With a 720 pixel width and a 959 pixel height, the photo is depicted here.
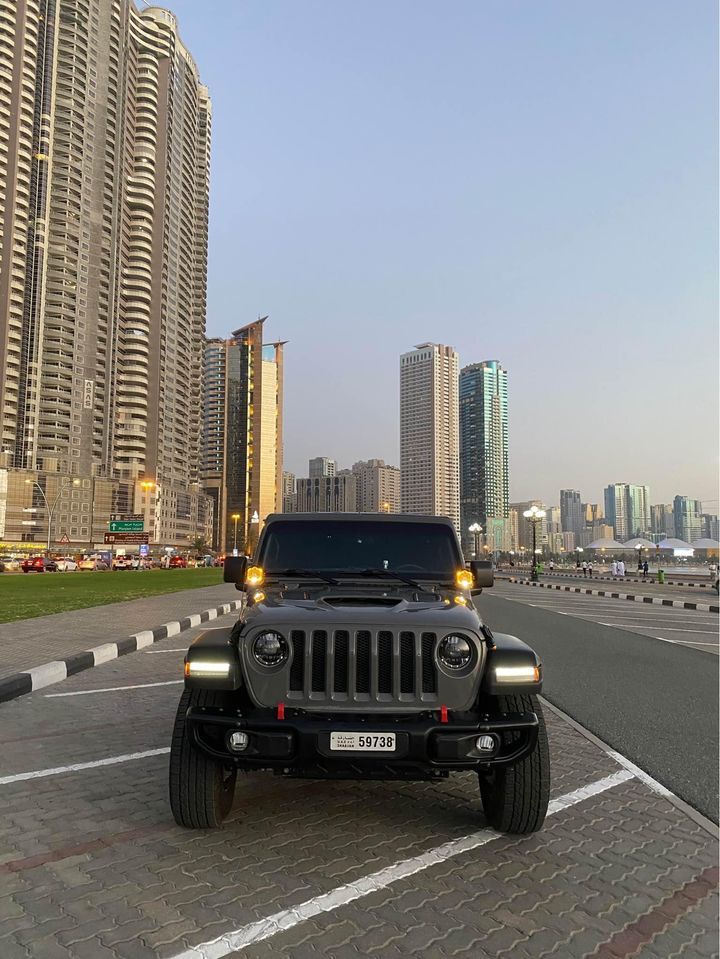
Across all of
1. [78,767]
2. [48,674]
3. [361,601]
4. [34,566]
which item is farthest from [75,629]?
[34,566]

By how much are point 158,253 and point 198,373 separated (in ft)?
103

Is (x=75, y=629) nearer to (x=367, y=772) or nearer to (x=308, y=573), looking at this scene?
(x=308, y=573)

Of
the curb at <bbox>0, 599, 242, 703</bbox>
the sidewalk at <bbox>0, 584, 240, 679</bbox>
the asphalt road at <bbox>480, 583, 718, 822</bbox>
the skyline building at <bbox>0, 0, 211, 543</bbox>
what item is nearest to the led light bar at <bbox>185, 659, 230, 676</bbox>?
the asphalt road at <bbox>480, 583, 718, 822</bbox>

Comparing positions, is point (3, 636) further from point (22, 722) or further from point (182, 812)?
point (182, 812)

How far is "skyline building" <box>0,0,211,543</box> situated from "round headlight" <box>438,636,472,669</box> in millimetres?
104029

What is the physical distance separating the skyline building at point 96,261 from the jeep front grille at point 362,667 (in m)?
104

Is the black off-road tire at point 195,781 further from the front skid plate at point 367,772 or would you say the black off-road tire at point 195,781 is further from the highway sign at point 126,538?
the highway sign at point 126,538

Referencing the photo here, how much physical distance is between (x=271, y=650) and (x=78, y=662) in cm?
657

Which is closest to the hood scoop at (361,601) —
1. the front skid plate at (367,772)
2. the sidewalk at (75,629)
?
the front skid plate at (367,772)

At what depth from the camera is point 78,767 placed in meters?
4.91

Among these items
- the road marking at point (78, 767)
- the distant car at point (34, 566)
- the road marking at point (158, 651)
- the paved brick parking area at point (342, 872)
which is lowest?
the distant car at point (34, 566)

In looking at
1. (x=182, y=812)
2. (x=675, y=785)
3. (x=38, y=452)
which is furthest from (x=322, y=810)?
(x=38, y=452)

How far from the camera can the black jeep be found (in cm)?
339

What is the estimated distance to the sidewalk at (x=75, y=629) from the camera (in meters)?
9.45
